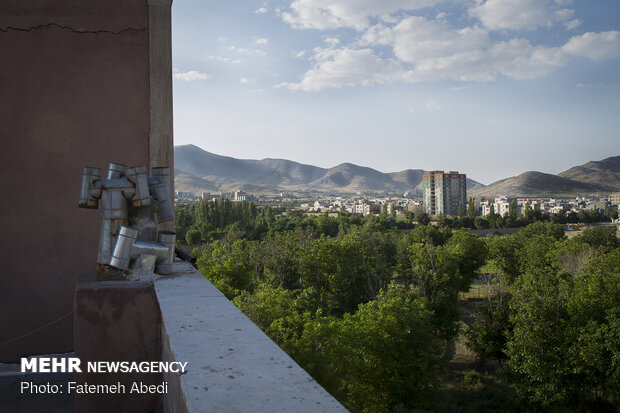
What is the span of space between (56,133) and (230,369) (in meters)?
3.89

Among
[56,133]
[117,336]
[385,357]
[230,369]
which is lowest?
[385,357]

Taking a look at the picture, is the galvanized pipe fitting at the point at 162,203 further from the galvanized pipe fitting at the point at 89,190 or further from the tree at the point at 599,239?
the tree at the point at 599,239

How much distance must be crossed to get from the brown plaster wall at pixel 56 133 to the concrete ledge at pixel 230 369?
8.92 ft

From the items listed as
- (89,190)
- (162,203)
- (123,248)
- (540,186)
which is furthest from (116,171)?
(540,186)

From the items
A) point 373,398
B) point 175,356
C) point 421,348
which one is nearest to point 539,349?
point 421,348

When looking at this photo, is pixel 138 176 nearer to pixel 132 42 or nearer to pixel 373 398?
pixel 132 42

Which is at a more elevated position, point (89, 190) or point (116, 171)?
point (116, 171)

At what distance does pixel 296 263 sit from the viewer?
25156 millimetres

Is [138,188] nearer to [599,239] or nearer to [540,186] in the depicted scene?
[599,239]

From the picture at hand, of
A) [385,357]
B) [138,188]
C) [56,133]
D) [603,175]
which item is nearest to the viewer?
[138,188]

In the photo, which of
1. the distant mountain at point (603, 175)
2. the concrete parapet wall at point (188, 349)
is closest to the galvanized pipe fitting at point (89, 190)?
the concrete parapet wall at point (188, 349)

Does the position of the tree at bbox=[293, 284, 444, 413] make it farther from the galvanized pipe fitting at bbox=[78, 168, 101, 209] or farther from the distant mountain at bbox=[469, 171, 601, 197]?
the distant mountain at bbox=[469, 171, 601, 197]

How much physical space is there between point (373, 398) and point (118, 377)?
13357 millimetres

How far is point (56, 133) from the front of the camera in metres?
4.27
